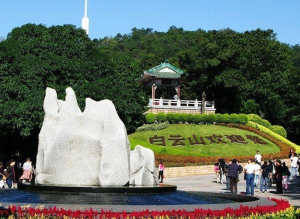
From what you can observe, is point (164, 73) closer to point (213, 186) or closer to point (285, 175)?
point (213, 186)

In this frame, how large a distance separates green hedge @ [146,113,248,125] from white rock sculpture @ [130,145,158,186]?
34.8 metres

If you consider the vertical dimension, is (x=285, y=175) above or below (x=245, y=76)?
below

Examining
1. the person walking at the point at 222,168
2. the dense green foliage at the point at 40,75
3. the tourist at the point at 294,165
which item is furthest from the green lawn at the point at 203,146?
the person walking at the point at 222,168

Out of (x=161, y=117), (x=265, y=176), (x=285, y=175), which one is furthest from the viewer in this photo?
(x=161, y=117)

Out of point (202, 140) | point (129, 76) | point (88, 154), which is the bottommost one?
point (88, 154)

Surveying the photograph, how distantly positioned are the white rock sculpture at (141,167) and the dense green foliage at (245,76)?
39.9 m

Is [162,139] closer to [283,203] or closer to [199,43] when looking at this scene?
[199,43]

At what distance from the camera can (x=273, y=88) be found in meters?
60.2

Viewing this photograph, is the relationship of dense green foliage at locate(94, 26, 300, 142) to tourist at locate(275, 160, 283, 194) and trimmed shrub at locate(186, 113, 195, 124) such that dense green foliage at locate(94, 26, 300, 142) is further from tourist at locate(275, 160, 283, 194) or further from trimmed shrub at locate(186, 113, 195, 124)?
tourist at locate(275, 160, 283, 194)

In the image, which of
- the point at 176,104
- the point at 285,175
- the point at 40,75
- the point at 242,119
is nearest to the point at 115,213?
the point at 285,175

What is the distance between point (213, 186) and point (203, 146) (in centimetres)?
1693

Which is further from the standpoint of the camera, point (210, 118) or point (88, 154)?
point (210, 118)

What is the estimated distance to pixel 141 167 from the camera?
16.4m

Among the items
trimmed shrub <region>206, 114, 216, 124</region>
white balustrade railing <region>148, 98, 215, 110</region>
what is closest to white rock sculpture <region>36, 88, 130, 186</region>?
trimmed shrub <region>206, 114, 216, 124</region>
